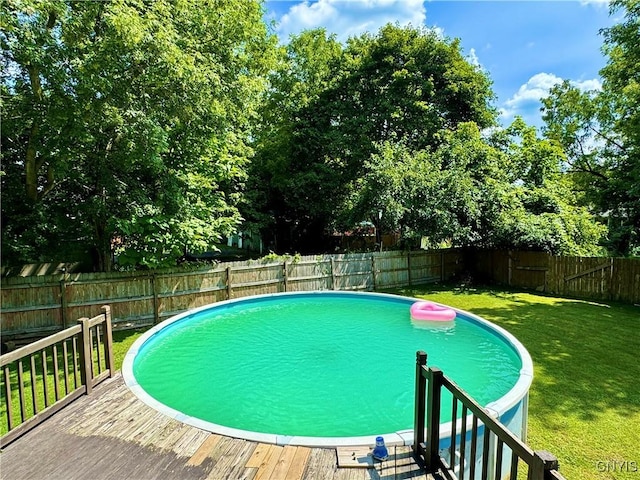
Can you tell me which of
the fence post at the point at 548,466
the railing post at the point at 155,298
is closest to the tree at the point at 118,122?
the railing post at the point at 155,298

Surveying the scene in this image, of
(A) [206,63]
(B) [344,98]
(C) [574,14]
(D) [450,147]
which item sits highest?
(B) [344,98]

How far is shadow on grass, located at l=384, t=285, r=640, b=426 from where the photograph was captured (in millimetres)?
4980

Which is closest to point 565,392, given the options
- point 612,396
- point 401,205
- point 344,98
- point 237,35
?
point 612,396

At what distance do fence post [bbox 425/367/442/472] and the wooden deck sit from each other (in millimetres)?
139

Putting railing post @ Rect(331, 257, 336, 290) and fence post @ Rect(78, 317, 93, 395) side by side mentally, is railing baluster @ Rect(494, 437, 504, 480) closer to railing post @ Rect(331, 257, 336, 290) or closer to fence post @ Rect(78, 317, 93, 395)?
fence post @ Rect(78, 317, 93, 395)

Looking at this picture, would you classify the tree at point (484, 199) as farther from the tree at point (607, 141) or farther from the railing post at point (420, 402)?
the railing post at point (420, 402)

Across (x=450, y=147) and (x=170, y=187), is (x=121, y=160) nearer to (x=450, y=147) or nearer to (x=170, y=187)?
(x=170, y=187)

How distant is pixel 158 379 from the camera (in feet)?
19.4

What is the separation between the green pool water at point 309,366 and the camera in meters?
4.84

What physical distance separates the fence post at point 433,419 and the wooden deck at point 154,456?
139mm

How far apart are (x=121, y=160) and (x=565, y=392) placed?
942 cm

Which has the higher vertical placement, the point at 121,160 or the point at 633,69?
the point at 633,69

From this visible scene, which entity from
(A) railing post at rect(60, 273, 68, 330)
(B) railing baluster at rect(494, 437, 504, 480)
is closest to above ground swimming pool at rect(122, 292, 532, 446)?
(B) railing baluster at rect(494, 437, 504, 480)

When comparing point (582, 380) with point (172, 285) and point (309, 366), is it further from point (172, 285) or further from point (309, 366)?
point (172, 285)
